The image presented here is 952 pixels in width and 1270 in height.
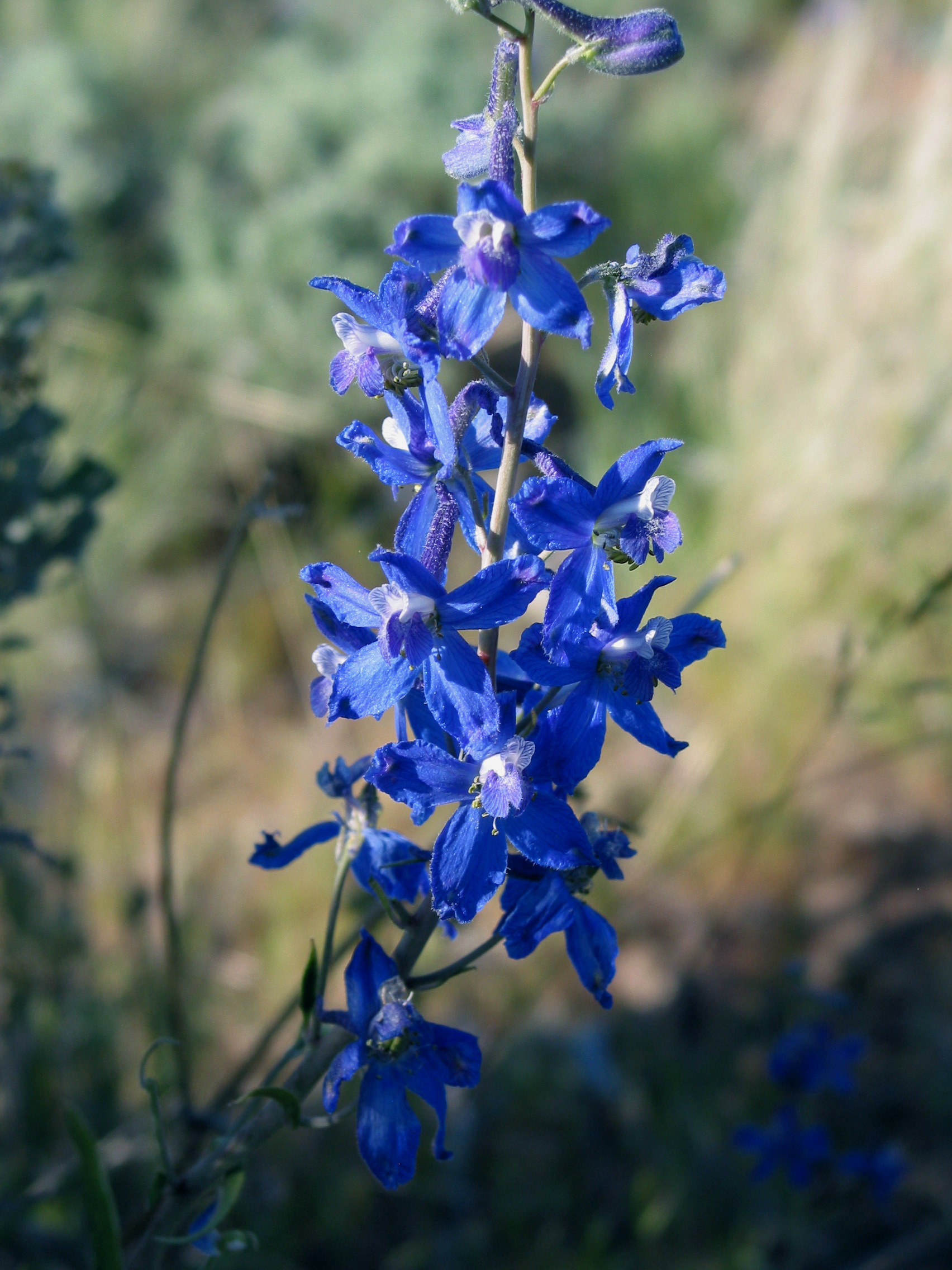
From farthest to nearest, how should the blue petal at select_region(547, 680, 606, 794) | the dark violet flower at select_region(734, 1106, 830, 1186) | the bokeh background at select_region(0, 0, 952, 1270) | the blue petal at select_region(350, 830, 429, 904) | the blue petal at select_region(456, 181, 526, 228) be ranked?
the bokeh background at select_region(0, 0, 952, 1270) < the dark violet flower at select_region(734, 1106, 830, 1186) < the blue petal at select_region(350, 830, 429, 904) < the blue petal at select_region(547, 680, 606, 794) < the blue petal at select_region(456, 181, 526, 228)

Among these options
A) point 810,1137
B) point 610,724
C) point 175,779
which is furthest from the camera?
point 610,724

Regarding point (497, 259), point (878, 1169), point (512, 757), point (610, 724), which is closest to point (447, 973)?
point (512, 757)

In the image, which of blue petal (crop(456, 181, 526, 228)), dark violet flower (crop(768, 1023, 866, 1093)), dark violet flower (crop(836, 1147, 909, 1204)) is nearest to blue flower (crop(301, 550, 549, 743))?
blue petal (crop(456, 181, 526, 228))

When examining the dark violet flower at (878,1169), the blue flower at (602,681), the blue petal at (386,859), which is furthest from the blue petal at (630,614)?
the dark violet flower at (878,1169)

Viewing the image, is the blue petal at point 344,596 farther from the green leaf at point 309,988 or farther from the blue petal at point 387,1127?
the blue petal at point 387,1127

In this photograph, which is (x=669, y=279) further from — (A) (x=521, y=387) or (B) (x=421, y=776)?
(B) (x=421, y=776)

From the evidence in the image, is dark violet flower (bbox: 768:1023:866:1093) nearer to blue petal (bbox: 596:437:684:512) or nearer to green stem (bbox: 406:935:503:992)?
green stem (bbox: 406:935:503:992)

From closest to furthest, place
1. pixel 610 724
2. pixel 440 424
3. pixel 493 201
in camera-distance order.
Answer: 1. pixel 493 201
2. pixel 440 424
3. pixel 610 724
